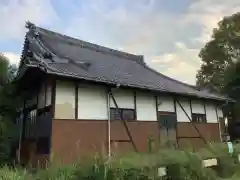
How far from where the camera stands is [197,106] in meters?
12.8

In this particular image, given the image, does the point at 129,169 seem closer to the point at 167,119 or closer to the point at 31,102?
the point at 167,119

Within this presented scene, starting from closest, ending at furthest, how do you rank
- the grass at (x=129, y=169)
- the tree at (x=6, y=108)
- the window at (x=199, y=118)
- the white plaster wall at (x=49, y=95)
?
the grass at (x=129, y=169)
the tree at (x=6, y=108)
the white plaster wall at (x=49, y=95)
the window at (x=199, y=118)

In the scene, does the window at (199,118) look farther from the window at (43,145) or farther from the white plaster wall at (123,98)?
the window at (43,145)

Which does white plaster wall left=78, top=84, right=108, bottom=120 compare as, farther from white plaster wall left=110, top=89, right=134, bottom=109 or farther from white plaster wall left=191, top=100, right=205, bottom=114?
white plaster wall left=191, top=100, right=205, bottom=114

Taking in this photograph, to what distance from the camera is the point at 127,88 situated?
9.84m

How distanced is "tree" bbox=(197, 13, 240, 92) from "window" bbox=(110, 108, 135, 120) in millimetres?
14063

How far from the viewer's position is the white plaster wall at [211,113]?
13483mm

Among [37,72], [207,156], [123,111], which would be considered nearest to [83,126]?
[123,111]

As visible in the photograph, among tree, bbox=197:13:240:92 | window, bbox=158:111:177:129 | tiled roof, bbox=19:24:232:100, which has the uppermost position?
tree, bbox=197:13:240:92

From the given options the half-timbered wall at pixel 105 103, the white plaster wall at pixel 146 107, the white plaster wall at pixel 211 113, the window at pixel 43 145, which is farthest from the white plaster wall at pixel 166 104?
the window at pixel 43 145

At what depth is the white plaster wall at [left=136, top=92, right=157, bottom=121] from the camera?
10225mm

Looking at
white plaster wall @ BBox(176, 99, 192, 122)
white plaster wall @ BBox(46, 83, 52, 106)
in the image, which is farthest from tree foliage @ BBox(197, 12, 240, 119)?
white plaster wall @ BBox(46, 83, 52, 106)

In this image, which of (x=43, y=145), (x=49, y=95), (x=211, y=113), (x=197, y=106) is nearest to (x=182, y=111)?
(x=197, y=106)

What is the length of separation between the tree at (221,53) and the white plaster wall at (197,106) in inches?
371
